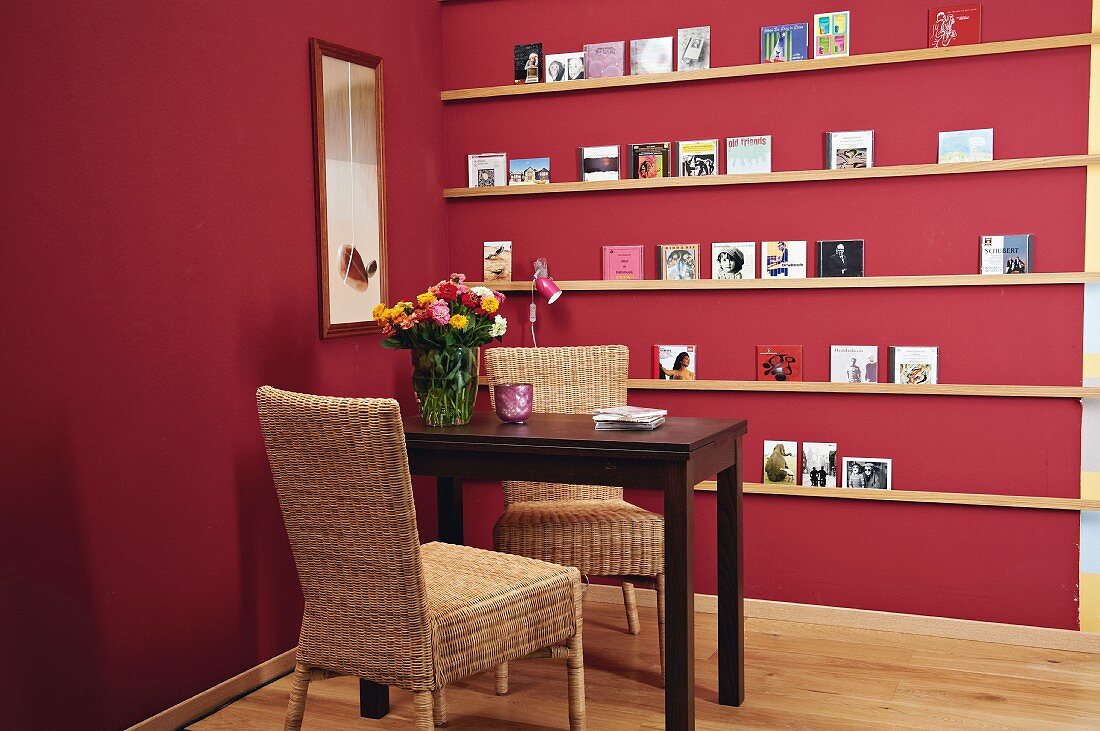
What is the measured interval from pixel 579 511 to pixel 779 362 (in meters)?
0.98

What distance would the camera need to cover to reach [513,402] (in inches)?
118

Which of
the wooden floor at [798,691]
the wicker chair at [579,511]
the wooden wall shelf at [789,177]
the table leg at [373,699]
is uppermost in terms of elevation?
the wooden wall shelf at [789,177]

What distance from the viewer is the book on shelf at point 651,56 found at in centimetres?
385

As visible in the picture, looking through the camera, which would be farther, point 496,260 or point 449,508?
point 496,260

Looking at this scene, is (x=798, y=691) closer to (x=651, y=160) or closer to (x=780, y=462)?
(x=780, y=462)

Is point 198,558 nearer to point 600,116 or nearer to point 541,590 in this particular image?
point 541,590

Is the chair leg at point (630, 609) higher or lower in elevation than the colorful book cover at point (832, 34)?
lower

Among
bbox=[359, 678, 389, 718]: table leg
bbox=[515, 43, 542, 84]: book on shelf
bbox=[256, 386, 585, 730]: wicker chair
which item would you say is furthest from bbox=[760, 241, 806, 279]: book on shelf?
bbox=[359, 678, 389, 718]: table leg

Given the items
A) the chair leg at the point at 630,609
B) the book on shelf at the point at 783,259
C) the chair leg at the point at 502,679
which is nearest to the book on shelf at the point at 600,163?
the book on shelf at the point at 783,259

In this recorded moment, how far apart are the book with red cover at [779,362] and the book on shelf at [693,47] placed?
1025 millimetres

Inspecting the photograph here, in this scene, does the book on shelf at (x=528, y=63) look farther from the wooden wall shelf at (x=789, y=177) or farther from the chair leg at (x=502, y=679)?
the chair leg at (x=502, y=679)

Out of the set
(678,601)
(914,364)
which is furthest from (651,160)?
(678,601)

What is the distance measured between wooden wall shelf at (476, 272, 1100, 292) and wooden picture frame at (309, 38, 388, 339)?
63cm

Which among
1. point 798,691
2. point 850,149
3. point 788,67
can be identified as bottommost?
point 798,691
